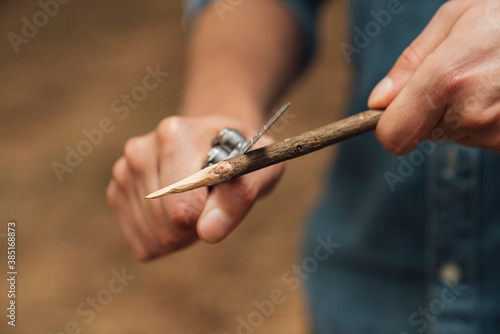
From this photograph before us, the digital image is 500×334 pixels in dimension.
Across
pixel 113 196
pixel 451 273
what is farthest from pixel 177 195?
pixel 451 273

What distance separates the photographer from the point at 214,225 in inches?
18.0

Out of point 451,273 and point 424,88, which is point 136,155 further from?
point 451,273

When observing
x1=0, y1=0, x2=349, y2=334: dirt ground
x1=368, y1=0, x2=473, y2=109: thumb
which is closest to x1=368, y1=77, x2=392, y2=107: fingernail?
x1=368, y1=0, x2=473, y2=109: thumb

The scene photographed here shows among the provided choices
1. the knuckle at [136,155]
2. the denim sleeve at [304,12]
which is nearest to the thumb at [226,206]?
the knuckle at [136,155]

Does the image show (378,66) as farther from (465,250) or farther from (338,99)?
(338,99)

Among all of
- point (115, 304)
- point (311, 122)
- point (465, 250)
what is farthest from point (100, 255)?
point (465, 250)

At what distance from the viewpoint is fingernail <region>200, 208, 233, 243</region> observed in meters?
0.46

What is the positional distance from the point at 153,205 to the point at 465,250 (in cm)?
39

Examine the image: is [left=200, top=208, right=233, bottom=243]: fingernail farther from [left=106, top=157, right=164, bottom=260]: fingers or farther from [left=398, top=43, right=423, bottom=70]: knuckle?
[left=398, top=43, right=423, bottom=70]: knuckle

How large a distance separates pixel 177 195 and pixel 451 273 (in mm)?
377

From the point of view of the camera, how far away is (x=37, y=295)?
162 centimetres

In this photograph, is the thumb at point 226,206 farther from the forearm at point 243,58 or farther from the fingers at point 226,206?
the forearm at point 243,58

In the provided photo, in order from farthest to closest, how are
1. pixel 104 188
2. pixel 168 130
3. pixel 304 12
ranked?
pixel 104 188, pixel 304 12, pixel 168 130

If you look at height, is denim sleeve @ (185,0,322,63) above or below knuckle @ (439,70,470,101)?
above
